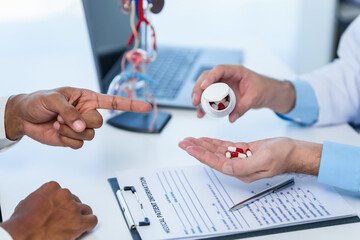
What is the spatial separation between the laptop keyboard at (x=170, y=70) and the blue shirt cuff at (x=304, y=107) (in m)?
0.35

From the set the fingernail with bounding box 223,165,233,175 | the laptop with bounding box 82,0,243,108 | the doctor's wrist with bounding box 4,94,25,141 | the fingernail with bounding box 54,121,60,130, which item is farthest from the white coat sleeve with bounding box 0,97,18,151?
the fingernail with bounding box 223,165,233,175

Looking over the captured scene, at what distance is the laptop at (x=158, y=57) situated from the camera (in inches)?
47.1

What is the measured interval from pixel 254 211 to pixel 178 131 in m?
0.39

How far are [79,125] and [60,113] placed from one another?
0.17ft

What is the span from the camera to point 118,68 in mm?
1370

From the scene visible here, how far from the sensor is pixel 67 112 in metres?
0.89

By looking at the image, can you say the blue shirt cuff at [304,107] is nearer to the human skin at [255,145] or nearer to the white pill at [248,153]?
the human skin at [255,145]

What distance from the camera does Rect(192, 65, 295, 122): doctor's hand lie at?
1.07m

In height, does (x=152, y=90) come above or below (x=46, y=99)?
below

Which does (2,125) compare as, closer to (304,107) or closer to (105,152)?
(105,152)

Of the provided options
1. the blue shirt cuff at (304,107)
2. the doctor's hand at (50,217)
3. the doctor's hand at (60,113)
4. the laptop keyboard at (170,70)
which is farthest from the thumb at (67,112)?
the blue shirt cuff at (304,107)

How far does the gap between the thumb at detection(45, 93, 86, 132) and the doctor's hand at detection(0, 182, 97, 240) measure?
0.41 feet

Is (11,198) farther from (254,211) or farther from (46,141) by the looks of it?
(254,211)

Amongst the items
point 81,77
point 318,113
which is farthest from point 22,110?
point 318,113
